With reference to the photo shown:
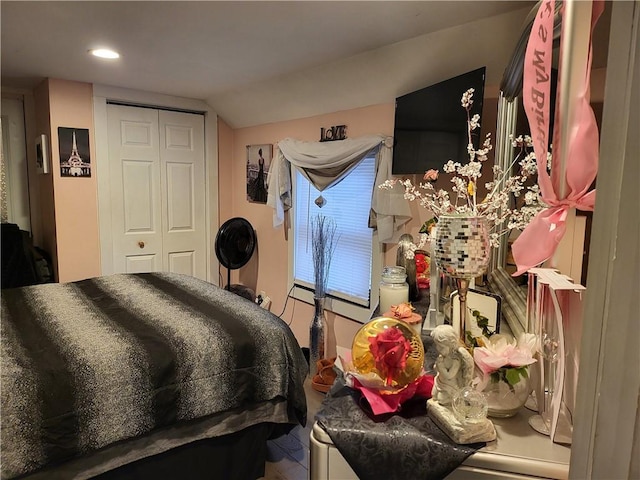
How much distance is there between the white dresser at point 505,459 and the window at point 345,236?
2.14 m

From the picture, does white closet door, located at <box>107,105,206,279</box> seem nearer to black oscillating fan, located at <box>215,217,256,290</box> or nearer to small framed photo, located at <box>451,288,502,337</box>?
black oscillating fan, located at <box>215,217,256,290</box>

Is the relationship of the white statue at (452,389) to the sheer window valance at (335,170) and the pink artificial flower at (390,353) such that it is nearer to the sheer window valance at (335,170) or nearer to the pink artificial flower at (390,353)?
the pink artificial flower at (390,353)

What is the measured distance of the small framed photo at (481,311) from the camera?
108 cm

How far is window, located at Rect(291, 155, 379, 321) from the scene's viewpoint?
3.08m

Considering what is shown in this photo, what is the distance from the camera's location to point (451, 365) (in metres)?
0.80

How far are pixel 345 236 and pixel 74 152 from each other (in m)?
2.37

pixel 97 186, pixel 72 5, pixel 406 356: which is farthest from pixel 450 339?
pixel 97 186

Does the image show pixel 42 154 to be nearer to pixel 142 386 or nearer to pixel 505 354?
pixel 142 386

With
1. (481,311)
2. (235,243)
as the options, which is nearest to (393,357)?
(481,311)

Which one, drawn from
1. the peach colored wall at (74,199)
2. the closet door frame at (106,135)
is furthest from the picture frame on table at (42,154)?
the closet door frame at (106,135)

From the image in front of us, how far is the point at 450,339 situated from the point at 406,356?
125mm

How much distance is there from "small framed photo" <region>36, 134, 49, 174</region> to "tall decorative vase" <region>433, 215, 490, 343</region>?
3607 mm

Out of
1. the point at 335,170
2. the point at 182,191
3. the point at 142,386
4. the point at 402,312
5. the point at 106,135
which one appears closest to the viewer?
the point at 402,312

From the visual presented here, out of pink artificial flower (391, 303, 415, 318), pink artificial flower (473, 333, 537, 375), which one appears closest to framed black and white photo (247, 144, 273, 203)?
pink artificial flower (391, 303, 415, 318)
